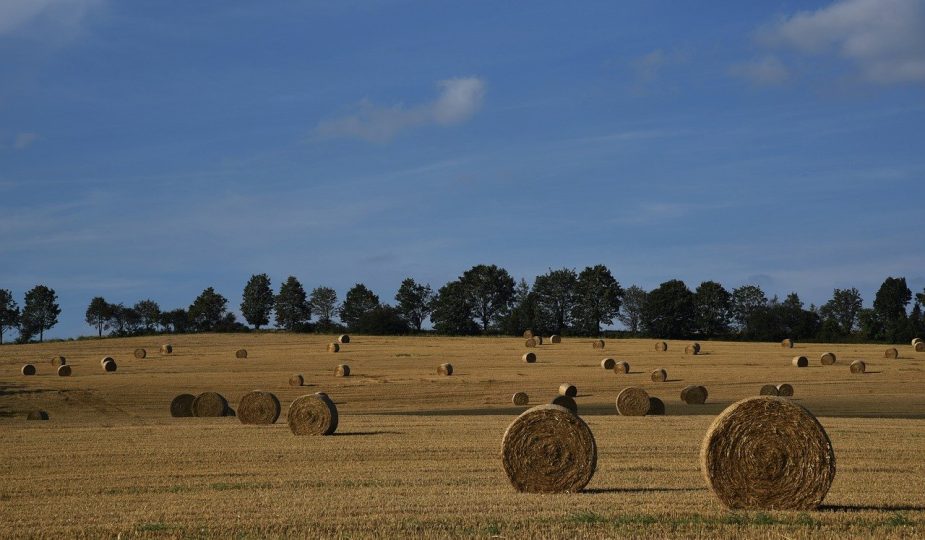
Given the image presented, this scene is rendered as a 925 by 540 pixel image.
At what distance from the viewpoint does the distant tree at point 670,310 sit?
10275 centimetres

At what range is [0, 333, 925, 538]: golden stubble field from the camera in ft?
38.4

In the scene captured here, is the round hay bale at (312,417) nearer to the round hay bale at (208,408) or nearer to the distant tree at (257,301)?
the round hay bale at (208,408)

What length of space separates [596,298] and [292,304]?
33313 mm

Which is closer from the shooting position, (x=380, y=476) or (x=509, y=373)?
(x=380, y=476)

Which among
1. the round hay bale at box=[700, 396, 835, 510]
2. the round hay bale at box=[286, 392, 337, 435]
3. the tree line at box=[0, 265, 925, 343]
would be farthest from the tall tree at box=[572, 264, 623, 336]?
the round hay bale at box=[700, 396, 835, 510]

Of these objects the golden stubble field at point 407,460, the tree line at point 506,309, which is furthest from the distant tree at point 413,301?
the golden stubble field at point 407,460

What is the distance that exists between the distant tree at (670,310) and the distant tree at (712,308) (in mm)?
1636

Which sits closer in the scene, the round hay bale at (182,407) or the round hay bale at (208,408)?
the round hay bale at (208,408)

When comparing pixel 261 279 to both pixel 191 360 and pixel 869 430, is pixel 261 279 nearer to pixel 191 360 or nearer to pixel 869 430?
pixel 191 360

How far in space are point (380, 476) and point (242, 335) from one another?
6576 centimetres

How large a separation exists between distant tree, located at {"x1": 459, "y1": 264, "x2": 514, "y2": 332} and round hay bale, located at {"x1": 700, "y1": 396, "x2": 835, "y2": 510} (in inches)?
4010

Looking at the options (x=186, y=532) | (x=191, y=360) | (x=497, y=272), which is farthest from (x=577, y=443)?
(x=497, y=272)

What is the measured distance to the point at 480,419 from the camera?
29906 millimetres

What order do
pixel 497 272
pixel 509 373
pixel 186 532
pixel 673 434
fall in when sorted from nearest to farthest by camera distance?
pixel 186 532 < pixel 673 434 < pixel 509 373 < pixel 497 272
